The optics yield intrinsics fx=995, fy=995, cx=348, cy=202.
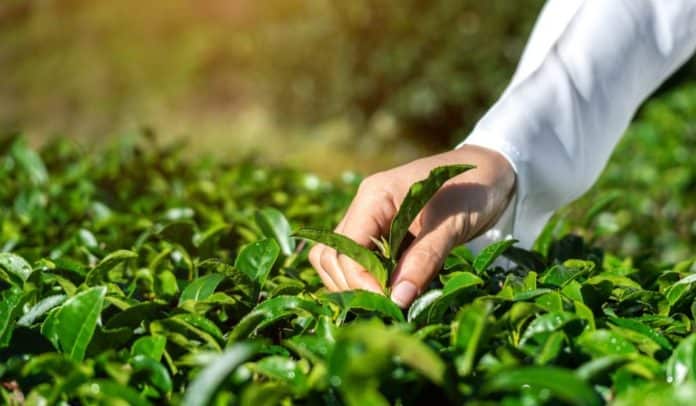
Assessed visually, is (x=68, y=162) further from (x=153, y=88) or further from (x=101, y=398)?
(x=153, y=88)

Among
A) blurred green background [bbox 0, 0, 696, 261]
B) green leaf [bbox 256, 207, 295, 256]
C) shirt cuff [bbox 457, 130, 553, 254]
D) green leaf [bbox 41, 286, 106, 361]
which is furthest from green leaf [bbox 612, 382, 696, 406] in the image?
blurred green background [bbox 0, 0, 696, 261]

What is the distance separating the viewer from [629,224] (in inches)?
149

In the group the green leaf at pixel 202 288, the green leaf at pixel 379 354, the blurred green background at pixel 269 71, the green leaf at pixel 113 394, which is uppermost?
the green leaf at pixel 379 354

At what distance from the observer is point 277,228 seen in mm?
2252

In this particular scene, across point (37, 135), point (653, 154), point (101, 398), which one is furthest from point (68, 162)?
point (37, 135)

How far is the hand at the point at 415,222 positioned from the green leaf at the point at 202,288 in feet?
0.63

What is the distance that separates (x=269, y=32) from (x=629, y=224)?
23.0 ft

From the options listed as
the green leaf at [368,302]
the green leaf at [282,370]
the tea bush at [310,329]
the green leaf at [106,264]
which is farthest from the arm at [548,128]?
the green leaf at [282,370]

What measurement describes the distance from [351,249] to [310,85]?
817cm

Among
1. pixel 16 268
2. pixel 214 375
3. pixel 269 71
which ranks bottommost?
pixel 269 71

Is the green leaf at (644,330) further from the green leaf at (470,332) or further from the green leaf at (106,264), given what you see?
the green leaf at (106,264)

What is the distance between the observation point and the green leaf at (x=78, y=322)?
144 cm

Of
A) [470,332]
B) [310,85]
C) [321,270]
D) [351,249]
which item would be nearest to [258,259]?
[321,270]

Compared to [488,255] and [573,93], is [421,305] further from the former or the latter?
[573,93]
